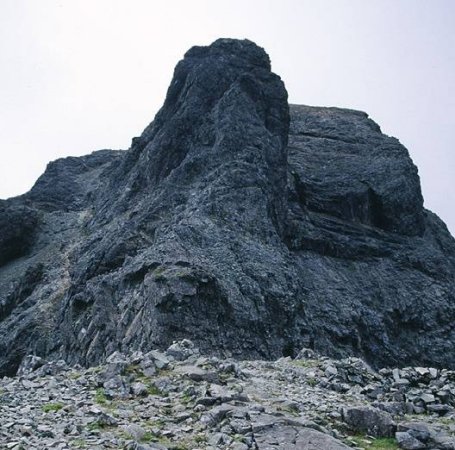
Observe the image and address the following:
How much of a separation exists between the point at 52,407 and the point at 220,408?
5.62 meters

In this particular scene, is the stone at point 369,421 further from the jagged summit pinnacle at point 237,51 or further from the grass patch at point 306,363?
the jagged summit pinnacle at point 237,51

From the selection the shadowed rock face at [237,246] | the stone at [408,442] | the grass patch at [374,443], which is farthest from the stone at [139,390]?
the shadowed rock face at [237,246]

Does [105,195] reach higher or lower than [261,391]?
higher

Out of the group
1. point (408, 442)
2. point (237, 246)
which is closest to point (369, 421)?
point (408, 442)

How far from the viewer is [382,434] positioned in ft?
65.3

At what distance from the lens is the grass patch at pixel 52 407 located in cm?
2013

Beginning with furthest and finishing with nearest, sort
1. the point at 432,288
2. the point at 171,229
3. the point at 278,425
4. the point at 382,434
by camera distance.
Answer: the point at 432,288, the point at 171,229, the point at 382,434, the point at 278,425

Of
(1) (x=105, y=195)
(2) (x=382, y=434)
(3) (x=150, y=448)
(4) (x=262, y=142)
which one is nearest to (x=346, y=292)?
(4) (x=262, y=142)

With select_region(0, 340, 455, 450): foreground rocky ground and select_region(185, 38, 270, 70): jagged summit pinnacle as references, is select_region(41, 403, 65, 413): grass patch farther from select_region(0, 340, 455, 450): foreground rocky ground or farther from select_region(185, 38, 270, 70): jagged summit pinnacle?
select_region(185, 38, 270, 70): jagged summit pinnacle

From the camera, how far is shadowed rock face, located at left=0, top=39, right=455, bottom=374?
44.5m

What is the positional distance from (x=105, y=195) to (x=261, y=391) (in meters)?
61.9

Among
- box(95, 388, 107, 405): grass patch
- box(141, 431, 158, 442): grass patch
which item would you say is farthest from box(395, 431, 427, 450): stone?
box(95, 388, 107, 405): grass patch

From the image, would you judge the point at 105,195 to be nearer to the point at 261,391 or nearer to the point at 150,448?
the point at 261,391

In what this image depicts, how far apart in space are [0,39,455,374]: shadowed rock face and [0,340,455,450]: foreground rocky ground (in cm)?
1411
